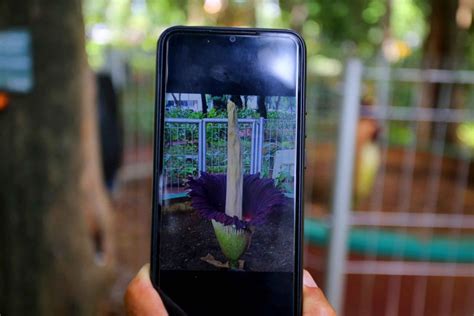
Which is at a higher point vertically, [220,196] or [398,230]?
[220,196]

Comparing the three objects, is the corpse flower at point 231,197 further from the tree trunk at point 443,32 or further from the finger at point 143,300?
the tree trunk at point 443,32

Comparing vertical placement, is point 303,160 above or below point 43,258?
above

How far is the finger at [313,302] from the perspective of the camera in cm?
42

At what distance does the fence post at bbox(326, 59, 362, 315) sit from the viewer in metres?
1.65

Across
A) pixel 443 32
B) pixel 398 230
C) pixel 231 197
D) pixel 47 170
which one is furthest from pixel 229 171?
pixel 443 32

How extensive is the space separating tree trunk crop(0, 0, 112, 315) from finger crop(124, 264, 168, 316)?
3.32 feet

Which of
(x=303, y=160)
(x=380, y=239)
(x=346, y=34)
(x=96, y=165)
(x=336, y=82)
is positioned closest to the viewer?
(x=303, y=160)

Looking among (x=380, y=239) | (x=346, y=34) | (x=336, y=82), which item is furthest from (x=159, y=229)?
(x=346, y=34)

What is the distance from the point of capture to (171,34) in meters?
0.44

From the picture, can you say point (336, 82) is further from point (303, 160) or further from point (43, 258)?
point (303, 160)

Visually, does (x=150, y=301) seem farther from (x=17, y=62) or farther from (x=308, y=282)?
(x=17, y=62)

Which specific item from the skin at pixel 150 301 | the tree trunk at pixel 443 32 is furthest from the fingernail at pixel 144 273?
the tree trunk at pixel 443 32

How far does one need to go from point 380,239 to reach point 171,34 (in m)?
1.98

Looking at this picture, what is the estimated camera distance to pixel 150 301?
0.41m
